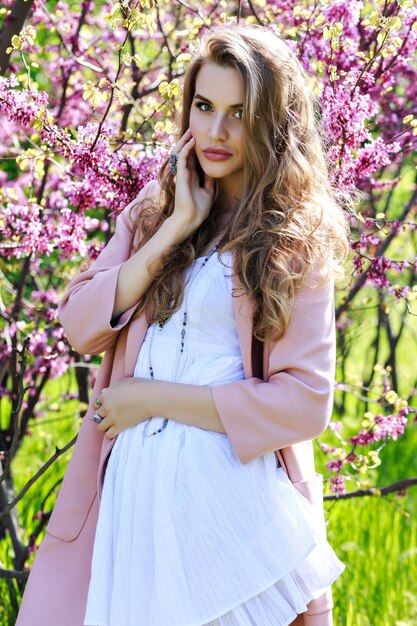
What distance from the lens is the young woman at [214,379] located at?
6.49ft

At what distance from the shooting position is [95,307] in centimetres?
213

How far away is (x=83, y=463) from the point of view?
2227 millimetres

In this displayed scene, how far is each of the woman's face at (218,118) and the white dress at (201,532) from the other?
11.4 inches

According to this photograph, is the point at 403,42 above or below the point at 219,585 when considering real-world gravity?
above

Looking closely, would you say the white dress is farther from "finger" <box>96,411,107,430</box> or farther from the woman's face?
the woman's face

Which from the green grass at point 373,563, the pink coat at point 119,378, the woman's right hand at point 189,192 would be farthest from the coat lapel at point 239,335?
the green grass at point 373,563

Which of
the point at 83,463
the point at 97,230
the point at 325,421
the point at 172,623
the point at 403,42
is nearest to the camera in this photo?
the point at 172,623

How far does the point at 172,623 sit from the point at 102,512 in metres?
0.28

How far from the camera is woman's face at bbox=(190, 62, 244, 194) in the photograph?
6.97ft

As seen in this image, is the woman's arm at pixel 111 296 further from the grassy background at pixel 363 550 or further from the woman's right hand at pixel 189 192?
the grassy background at pixel 363 550

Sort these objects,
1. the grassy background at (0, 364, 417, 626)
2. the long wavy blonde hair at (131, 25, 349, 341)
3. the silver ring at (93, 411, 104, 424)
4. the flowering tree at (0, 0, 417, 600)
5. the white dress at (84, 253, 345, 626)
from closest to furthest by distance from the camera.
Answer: the white dress at (84, 253, 345, 626) < the long wavy blonde hair at (131, 25, 349, 341) < the silver ring at (93, 411, 104, 424) < the flowering tree at (0, 0, 417, 600) < the grassy background at (0, 364, 417, 626)

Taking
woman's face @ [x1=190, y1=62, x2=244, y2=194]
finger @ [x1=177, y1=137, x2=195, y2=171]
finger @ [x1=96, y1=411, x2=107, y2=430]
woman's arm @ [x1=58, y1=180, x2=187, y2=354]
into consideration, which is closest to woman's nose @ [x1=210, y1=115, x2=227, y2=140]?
woman's face @ [x1=190, y1=62, x2=244, y2=194]

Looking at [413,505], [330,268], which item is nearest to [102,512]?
[330,268]

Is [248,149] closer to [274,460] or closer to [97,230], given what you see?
[274,460]
